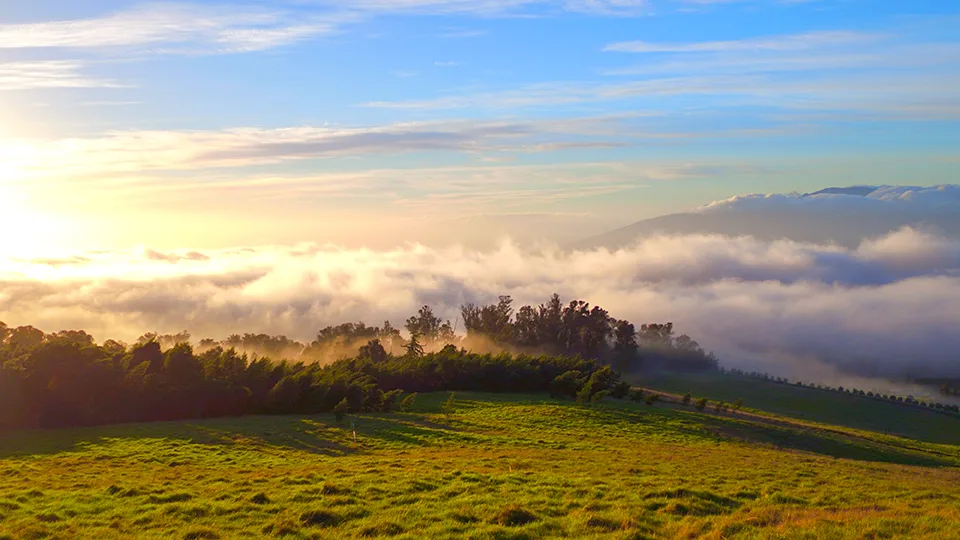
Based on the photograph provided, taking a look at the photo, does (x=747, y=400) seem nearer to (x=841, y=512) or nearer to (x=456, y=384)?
(x=456, y=384)

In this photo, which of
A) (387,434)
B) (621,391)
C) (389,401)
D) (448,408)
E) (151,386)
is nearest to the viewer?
(387,434)

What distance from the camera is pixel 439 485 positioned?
23734mm

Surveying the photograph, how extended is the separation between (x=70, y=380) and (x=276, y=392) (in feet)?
47.6

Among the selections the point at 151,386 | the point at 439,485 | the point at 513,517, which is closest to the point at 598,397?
the point at 151,386

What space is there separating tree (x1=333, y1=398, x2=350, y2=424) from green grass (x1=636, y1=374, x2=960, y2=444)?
196ft

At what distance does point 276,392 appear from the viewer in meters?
57.9

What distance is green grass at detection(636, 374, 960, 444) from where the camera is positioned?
8650 cm

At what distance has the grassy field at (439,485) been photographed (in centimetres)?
1819

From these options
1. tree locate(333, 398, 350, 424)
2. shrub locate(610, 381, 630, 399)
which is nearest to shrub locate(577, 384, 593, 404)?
shrub locate(610, 381, 630, 399)

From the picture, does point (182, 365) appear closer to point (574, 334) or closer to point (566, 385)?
point (566, 385)

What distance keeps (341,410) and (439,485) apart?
1307 inches

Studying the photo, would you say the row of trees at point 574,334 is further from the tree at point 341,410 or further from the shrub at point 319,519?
the shrub at point 319,519

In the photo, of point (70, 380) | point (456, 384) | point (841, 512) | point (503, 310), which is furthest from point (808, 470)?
point (503, 310)

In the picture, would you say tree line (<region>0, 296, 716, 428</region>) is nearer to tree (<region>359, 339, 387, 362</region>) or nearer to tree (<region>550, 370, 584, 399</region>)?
tree (<region>550, 370, 584, 399</region>)
